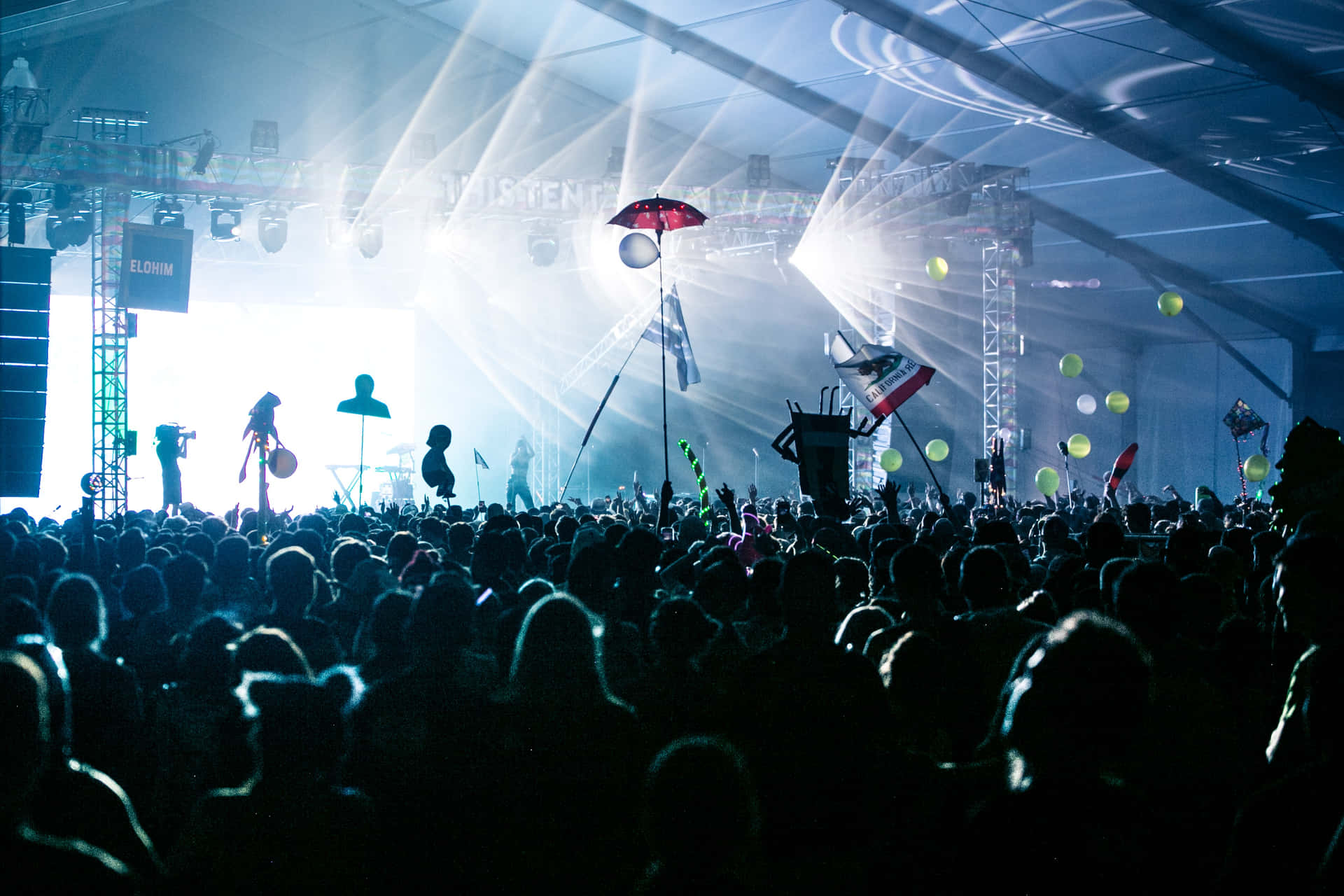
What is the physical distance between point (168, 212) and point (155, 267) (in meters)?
1.51

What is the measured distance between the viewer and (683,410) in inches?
949

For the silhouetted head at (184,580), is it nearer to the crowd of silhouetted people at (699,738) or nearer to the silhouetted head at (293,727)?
the crowd of silhouetted people at (699,738)

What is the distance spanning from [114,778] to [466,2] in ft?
58.2

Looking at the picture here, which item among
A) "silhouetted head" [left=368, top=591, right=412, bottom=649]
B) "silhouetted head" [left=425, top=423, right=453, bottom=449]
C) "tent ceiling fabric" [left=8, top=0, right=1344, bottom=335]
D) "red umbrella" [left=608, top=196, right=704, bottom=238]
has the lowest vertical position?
"silhouetted head" [left=368, top=591, right=412, bottom=649]

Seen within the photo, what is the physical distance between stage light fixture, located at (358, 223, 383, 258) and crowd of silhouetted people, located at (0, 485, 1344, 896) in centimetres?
1355

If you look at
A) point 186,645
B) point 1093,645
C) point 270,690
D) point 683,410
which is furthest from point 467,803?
point 683,410

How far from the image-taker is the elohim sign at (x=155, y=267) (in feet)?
47.7

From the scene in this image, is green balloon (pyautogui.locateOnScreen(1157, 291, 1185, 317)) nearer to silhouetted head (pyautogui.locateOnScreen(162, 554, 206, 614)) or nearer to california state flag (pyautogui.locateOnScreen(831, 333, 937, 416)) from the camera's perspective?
california state flag (pyautogui.locateOnScreen(831, 333, 937, 416))

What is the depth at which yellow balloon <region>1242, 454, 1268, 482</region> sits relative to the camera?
1489 centimetres

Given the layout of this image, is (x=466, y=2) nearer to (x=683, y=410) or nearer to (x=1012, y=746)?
(x=683, y=410)

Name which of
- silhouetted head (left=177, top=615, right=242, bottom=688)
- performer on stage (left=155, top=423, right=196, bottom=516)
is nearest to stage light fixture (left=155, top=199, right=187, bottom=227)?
performer on stage (left=155, top=423, right=196, bottom=516)

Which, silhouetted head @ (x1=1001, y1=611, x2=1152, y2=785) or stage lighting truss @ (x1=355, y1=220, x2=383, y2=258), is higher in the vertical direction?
stage lighting truss @ (x1=355, y1=220, x2=383, y2=258)

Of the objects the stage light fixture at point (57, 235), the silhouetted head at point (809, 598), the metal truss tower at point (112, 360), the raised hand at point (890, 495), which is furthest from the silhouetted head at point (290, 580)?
the stage light fixture at point (57, 235)

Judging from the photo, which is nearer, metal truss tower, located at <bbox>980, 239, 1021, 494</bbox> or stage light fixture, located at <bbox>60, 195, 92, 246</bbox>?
stage light fixture, located at <bbox>60, 195, 92, 246</bbox>
